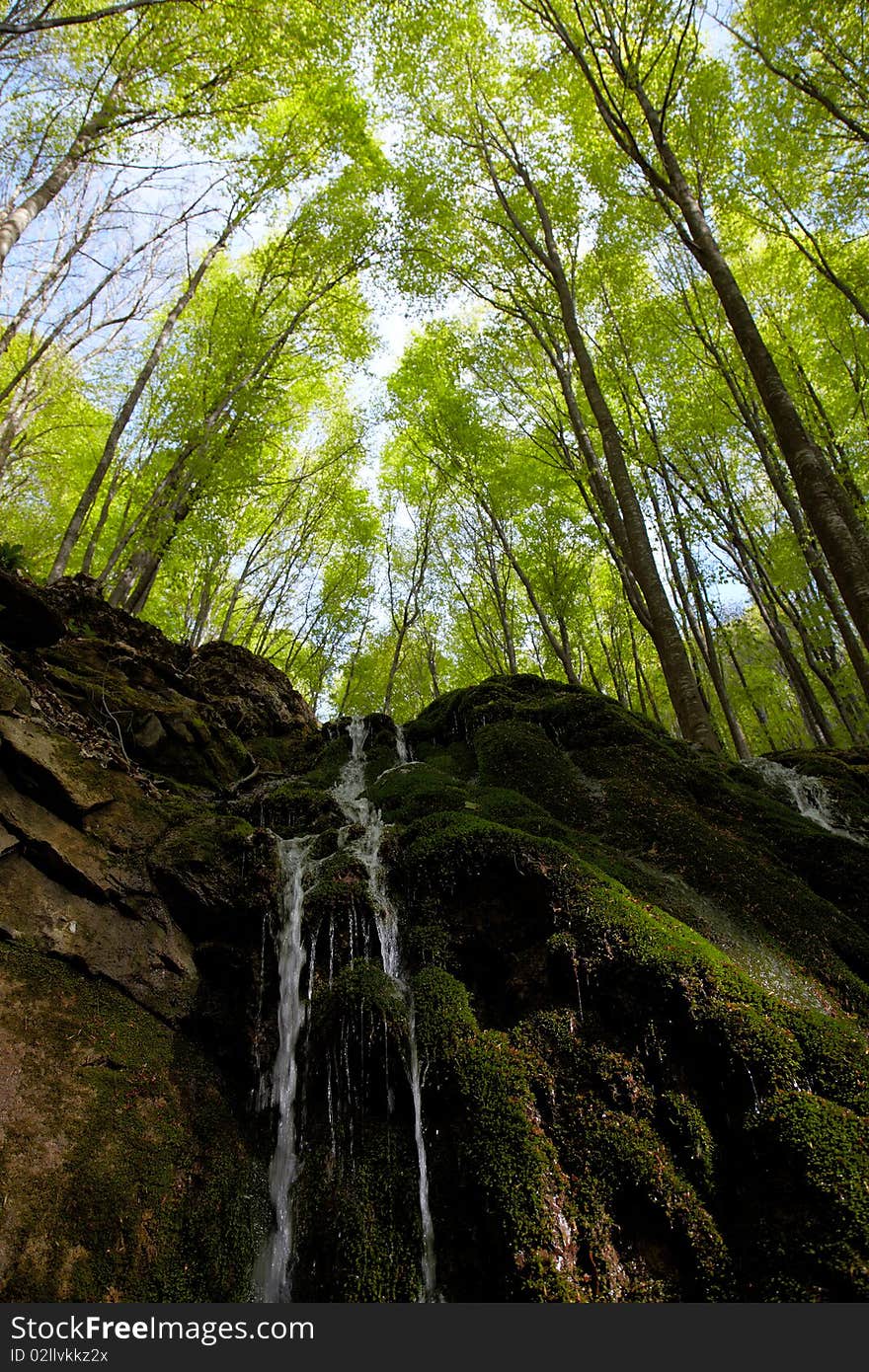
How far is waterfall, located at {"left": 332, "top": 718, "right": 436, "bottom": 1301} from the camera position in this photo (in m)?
3.17

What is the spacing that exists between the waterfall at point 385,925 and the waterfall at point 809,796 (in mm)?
4605

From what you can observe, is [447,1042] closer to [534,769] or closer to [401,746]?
[534,769]

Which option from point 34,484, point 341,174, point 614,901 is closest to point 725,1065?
point 614,901

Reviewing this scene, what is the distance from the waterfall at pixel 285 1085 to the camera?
11.1ft

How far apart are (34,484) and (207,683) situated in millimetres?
13063

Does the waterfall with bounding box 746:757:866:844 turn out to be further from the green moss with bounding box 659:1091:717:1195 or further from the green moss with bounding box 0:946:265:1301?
the green moss with bounding box 0:946:265:1301

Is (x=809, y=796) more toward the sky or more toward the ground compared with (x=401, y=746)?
more toward the ground

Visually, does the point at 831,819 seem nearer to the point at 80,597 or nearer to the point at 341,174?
the point at 80,597

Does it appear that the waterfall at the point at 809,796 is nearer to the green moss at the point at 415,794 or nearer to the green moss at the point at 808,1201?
the green moss at the point at 415,794

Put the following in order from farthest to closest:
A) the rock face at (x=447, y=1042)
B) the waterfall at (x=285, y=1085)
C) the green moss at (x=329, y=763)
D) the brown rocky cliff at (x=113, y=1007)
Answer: the green moss at (x=329, y=763)
the waterfall at (x=285, y=1085)
the brown rocky cliff at (x=113, y=1007)
the rock face at (x=447, y=1042)

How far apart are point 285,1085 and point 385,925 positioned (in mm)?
1238

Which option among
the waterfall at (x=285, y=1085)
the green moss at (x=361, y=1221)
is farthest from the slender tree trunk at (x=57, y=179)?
the green moss at (x=361, y=1221)

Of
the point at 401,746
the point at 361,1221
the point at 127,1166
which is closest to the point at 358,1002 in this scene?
the point at 361,1221

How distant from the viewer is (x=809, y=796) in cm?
689
